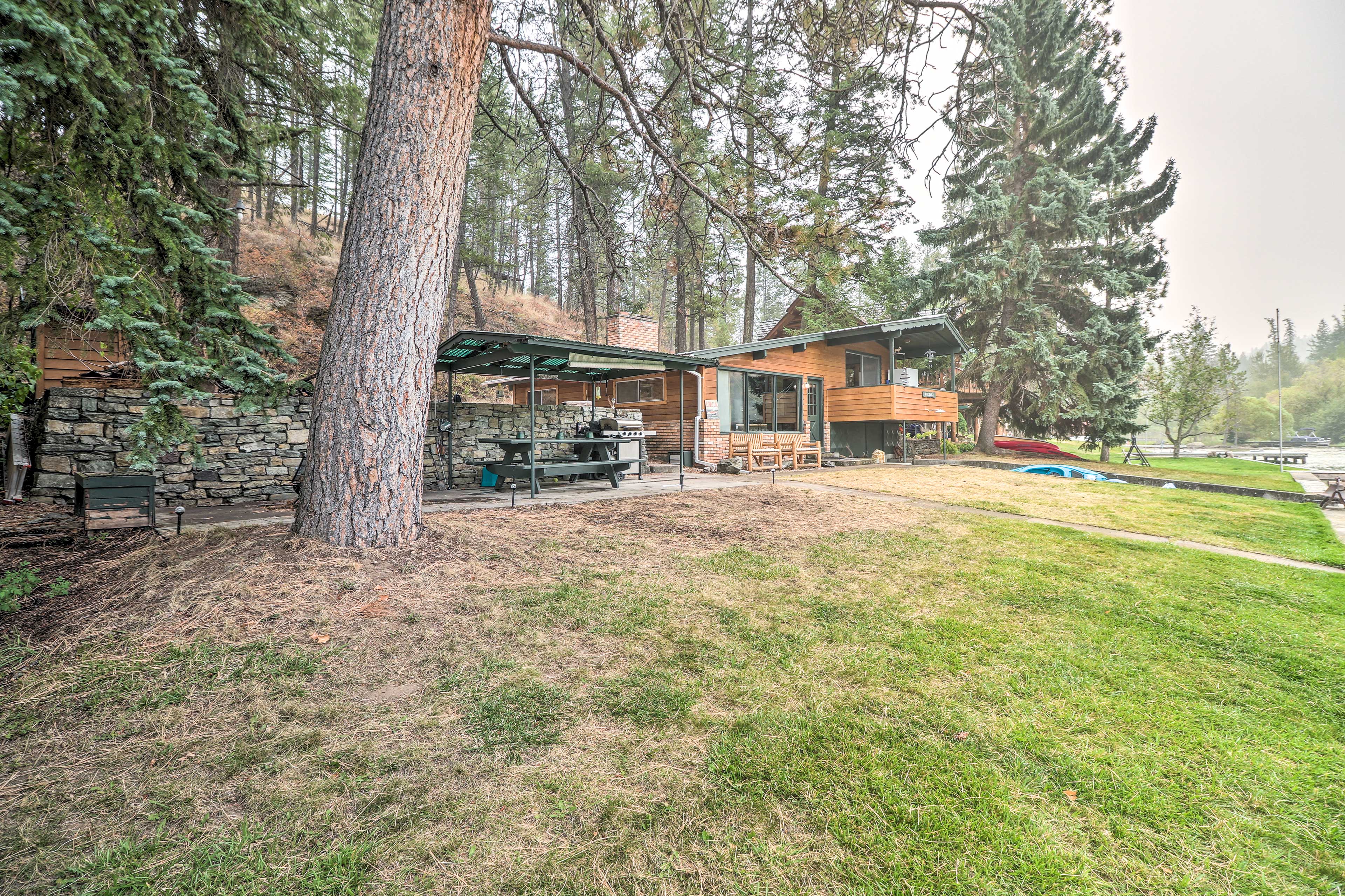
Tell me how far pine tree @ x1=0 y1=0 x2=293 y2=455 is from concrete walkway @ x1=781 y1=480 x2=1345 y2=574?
783 centimetres

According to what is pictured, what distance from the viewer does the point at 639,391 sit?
14.3m

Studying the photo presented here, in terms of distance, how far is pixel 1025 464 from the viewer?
16.3m

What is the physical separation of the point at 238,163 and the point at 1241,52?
30.9m

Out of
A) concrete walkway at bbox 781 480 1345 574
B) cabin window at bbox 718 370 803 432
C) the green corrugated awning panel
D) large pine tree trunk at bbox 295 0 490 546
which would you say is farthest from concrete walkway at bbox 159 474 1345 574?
cabin window at bbox 718 370 803 432

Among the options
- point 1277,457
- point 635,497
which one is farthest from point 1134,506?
point 1277,457

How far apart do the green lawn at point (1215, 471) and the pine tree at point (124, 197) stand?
1854 centimetres

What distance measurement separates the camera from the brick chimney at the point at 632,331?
12.7 m

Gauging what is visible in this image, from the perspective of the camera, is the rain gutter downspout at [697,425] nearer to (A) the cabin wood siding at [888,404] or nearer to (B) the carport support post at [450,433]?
(A) the cabin wood siding at [888,404]

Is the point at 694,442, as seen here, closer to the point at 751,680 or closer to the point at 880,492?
the point at 880,492

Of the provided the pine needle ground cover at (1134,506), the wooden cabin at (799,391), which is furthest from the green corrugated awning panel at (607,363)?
the pine needle ground cover at (1134,506)

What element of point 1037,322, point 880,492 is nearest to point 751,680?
point 880,492

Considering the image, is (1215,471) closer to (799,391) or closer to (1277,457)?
(799,391)

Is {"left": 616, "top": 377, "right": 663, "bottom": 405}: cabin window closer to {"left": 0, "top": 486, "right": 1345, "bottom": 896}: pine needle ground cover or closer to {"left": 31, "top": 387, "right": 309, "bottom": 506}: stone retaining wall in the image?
{"left": 31, "top": 387, "right": 309, "bottom": 506}: stone retaining wall

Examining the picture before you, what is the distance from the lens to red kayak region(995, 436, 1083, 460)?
63.2 feet
